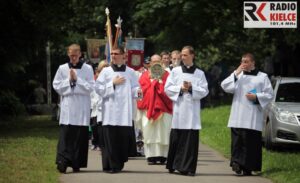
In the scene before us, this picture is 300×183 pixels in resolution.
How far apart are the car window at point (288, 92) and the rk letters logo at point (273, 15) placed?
18.5 ft

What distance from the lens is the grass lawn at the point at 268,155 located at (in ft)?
48.3

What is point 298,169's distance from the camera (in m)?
15.4

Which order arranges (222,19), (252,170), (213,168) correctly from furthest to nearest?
(222,19)
(213,168)
(252,170)

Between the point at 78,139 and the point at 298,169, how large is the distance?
3.68 metres

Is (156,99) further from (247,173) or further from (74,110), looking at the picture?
(247,173)

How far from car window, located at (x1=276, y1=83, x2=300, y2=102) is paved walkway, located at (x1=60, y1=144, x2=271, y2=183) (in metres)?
3.41

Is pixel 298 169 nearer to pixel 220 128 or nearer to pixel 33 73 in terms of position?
pixel 220 128

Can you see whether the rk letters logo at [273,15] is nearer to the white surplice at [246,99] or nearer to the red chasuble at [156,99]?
the white surplice at [246,99]

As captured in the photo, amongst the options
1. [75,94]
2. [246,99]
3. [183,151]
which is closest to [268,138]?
[246,99]

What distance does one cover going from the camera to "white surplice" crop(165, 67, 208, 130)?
15.4 metres

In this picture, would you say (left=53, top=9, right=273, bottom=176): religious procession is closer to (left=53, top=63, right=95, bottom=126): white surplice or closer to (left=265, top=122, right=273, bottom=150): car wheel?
(left=53, top=63, right=95, bottom=126): white surplice

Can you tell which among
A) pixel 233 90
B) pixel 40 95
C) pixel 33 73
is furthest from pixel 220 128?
pixel 33 73

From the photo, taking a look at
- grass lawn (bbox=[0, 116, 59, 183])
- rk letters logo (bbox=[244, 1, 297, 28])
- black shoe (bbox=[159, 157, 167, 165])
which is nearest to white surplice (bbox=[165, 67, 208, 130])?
rk letters logo (bbox=[244, 1, 297, 28])

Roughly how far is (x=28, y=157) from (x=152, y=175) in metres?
3.60
